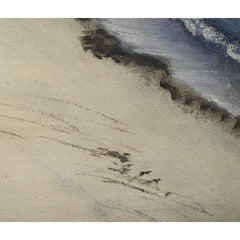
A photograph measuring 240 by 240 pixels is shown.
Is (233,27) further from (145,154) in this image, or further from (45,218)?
(45,218)

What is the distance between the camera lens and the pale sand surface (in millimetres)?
1215

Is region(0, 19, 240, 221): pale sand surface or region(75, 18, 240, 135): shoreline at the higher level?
region(75, 18, 240, 135): shoreline

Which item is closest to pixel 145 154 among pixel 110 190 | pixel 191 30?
pixel 110 190

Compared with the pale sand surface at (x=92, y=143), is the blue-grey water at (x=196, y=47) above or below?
A: above

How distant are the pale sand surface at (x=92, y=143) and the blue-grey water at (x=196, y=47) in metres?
0.09

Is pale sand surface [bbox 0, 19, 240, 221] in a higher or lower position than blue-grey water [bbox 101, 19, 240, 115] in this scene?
lower

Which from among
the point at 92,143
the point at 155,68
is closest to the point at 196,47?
the point at 155,68

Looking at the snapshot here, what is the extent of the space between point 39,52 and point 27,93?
0.13 metres

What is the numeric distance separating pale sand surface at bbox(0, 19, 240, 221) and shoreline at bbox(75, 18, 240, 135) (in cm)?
2

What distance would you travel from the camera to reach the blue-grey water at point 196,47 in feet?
3.91

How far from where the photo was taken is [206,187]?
1307 millimetres

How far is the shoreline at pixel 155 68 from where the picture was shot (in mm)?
1199

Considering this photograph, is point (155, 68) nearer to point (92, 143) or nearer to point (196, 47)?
point (196, 47)

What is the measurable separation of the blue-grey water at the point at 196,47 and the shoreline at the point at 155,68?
0.05ft
